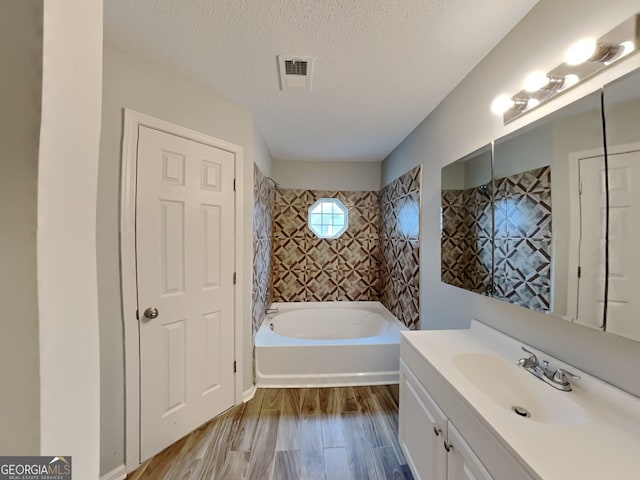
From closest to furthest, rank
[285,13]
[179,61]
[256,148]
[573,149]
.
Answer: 1. [573,149]
2. [285,13]
3. [179,61]
4. [256,148]

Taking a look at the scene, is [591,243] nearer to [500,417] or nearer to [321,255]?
[500,417]

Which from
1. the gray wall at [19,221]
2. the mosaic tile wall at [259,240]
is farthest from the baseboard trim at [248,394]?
the gray wall at [19,221]

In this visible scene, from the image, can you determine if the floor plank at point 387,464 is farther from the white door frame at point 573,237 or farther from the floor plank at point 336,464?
the white door frame at point 573,237

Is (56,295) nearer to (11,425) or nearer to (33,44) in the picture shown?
(11,425)

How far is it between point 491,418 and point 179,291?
Answer: 5.58 feet

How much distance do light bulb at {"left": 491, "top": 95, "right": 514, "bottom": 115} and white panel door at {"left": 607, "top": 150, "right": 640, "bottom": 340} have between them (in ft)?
1.98

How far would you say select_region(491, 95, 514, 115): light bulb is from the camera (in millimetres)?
1265

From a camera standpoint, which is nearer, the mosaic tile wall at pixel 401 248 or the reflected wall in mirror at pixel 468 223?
the reflected wall in mirror at pixel 468 223

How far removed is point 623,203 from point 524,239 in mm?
380

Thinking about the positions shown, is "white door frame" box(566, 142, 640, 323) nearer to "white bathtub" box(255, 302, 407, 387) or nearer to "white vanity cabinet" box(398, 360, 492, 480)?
"white vanity cabinet" box(398, 360, 492, 480)

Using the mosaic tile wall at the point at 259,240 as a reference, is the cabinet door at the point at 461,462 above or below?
below

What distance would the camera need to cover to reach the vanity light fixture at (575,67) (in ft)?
2.65

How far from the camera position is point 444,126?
1841 millimetres

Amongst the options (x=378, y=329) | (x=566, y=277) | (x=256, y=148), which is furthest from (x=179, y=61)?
(x=378, y=329)
